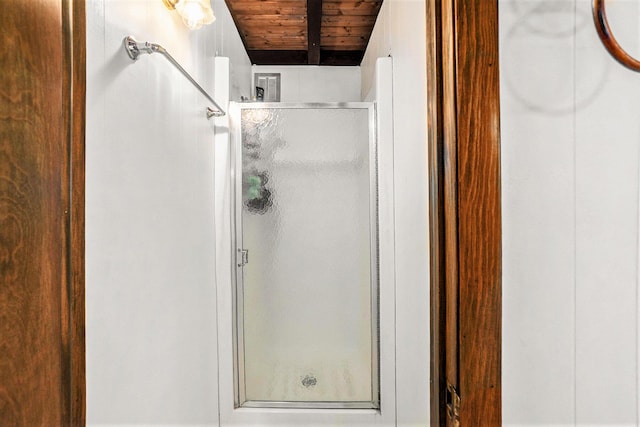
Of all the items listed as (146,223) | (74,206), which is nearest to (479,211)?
(74,206)

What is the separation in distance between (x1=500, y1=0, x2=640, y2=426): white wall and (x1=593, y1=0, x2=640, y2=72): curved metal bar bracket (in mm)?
14

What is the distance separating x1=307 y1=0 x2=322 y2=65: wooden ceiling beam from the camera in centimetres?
198

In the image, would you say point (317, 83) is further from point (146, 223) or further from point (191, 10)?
point (146, 223)

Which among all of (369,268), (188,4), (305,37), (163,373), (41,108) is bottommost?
(163,373)

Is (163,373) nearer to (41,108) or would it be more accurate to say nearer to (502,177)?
(41,108)

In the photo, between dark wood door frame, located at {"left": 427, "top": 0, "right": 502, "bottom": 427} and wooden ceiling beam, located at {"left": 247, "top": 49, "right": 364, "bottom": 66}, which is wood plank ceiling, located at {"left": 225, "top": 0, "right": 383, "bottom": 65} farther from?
dark wood door frame, located at {"left": 427, "top": 0, "right": 502, "bottom": 427}

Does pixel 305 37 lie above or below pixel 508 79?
above

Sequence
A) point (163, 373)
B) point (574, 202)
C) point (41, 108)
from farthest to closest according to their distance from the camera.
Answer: point (163, 373) < point (574, 202) < point (41, 108)

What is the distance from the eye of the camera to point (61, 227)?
569 mm

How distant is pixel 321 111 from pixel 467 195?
138cm

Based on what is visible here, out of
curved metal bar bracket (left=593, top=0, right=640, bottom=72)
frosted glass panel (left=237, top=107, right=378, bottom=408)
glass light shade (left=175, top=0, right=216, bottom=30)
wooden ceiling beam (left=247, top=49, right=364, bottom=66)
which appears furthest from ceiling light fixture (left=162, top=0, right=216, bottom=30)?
wooden ceiling beam (left=247, top=49, right=364, bottom=66)

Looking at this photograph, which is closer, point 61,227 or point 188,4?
point 61,227

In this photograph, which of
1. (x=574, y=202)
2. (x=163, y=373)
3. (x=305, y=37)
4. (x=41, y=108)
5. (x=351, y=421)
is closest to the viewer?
(x=41, y=108)

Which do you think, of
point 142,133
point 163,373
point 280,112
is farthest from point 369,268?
point 142,133
